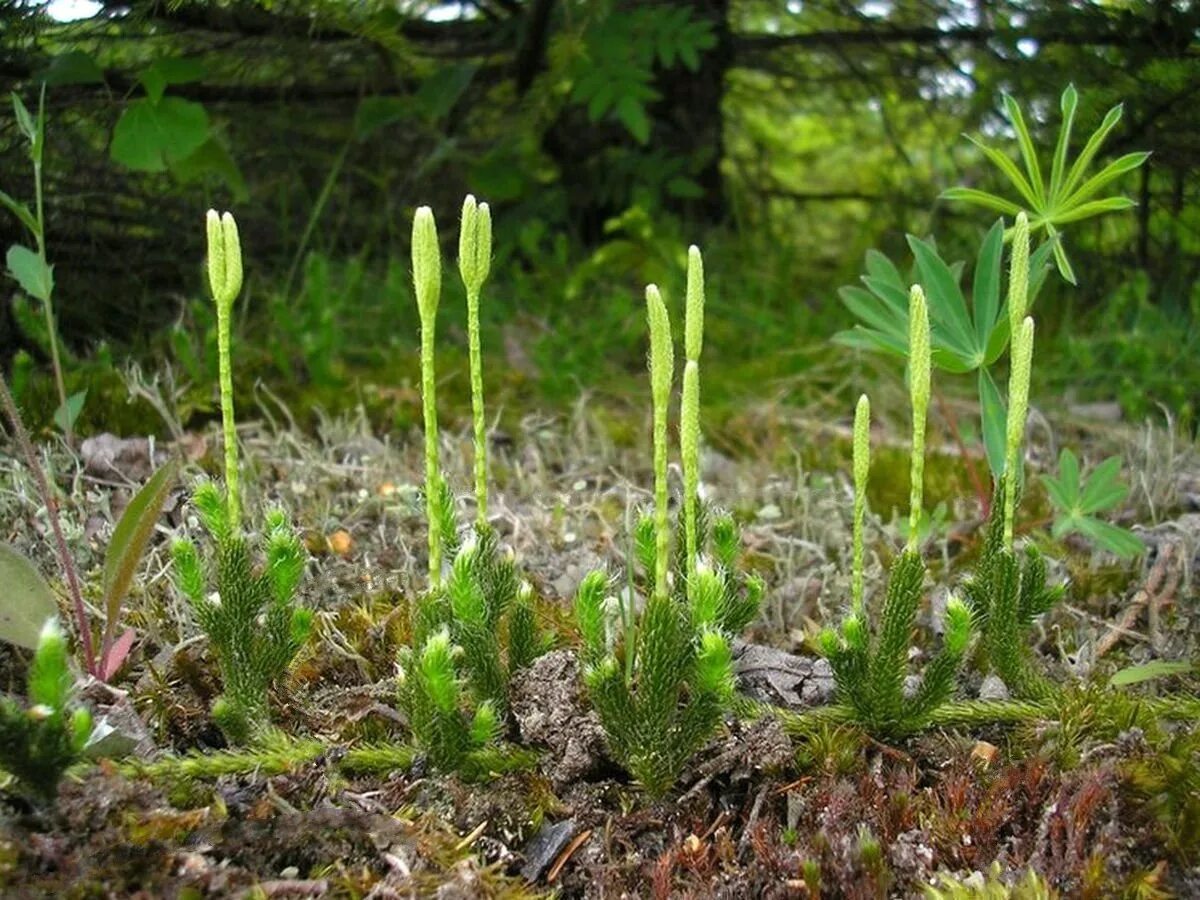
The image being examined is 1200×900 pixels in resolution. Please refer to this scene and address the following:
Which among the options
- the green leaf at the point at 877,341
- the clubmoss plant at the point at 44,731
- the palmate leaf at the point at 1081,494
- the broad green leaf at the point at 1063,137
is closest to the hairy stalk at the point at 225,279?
the clubmoss plant at the point at 44,731

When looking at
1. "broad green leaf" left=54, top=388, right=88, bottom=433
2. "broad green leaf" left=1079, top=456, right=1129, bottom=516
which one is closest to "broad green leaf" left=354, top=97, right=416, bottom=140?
"broad green leaf" left=54, top=388, right=88, bottom=433

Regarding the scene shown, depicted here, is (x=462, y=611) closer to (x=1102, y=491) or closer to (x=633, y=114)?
(x=1102, y=491)

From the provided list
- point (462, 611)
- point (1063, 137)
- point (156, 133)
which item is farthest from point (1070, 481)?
point (156, 133)

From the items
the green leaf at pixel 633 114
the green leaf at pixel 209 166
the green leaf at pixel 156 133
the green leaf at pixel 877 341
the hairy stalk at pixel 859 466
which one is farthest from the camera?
the green leaf at pixel 633 114

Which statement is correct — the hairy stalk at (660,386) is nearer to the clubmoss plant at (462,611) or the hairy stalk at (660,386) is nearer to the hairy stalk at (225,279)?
the clubmoss plant at (462,611)

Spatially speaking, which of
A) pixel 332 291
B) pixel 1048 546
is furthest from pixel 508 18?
pixel 1048 546
